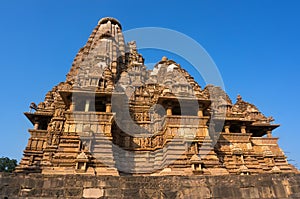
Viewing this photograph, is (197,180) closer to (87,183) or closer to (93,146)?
(87,183)

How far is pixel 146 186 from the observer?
20.8 ft

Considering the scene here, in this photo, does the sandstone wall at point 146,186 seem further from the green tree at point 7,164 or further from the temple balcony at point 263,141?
the green tree at point 7,164

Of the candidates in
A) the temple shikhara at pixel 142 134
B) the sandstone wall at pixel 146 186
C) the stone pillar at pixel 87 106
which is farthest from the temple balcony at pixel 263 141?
the sandstone wall at pixel 146 186

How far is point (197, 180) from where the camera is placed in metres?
6.61

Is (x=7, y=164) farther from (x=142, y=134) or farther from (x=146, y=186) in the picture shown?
(x=146, y=186)

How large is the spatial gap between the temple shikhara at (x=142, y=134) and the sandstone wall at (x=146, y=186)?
25.7 feet

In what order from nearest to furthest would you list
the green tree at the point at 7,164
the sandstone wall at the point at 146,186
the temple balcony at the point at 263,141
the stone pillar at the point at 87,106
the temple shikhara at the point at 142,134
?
the sandstone wall at the point at 146,186, the temple shikhara at the point at 142,134, the stone pillar at the point at 87,106, the temple balcony at the point at 263,141, the green tree at the point at 7,164

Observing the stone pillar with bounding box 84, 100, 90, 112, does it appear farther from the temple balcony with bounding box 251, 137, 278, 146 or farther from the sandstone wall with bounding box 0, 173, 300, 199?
the temple balcony with bounding box 251, 137, 278, 146

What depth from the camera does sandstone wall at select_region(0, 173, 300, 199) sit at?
19.8 feet

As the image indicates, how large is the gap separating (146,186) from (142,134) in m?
12.8

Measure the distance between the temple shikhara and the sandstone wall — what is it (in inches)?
308

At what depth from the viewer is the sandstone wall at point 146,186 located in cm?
605

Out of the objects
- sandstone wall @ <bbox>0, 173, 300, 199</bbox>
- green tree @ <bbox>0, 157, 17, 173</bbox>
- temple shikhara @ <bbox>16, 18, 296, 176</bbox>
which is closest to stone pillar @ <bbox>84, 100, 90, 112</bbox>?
temple shikhara @ <bbox>16, 18, 296, 176</bbox>

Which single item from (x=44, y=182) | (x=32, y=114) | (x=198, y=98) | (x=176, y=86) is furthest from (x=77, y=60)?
(x=44, y=182)
